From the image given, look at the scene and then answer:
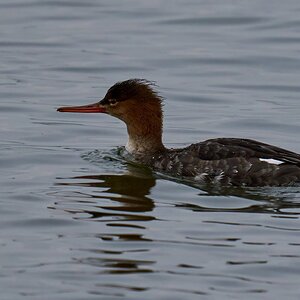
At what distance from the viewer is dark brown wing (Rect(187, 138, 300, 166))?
11.4 m

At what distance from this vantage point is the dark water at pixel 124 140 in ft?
28.5

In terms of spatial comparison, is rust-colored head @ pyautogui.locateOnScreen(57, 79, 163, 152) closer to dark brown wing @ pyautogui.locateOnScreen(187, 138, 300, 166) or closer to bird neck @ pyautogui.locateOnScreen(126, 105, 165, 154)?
bird neck @ pyautogui.locateOnScreen(126, 105, 165, 154)

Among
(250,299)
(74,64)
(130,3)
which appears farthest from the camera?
(130,3)

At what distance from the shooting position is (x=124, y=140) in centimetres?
1391

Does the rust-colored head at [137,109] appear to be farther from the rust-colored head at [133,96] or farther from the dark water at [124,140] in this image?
the dark water at [124,140]

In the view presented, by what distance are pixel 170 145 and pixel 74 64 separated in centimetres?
466

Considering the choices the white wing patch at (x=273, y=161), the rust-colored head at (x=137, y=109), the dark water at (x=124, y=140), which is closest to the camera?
the dark water at (x=124, y=140)

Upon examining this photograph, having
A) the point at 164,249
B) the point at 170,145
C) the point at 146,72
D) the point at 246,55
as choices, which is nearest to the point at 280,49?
the point at 246,55

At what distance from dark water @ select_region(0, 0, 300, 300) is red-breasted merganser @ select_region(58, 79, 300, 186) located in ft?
0.65

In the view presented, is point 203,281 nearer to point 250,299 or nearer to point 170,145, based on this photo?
point 250,299

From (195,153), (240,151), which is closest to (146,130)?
(195,153)

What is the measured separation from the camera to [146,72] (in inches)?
690

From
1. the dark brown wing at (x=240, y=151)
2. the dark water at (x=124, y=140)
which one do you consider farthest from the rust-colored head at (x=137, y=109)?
the dark brown wing at (x=240, y=151)

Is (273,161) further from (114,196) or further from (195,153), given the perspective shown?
(114,196)
